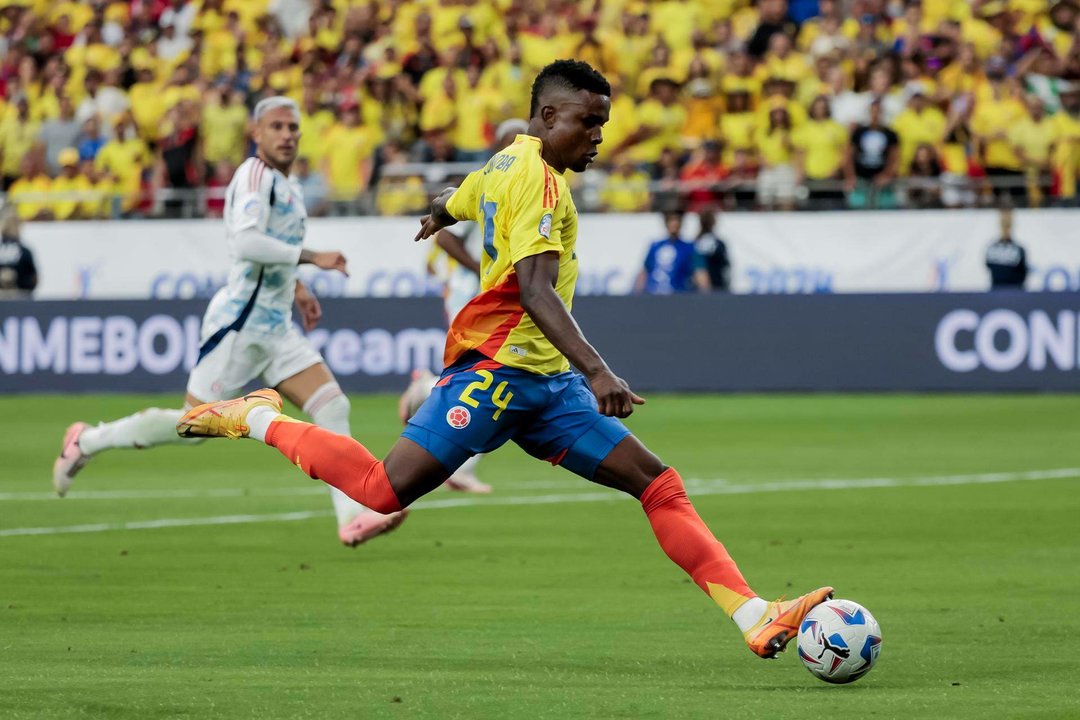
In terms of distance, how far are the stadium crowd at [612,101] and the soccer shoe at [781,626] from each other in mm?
16877

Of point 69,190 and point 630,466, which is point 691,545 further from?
point 69,190

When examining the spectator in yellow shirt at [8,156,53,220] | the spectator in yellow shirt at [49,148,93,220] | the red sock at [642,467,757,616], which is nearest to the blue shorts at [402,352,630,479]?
the red sock at [642,467,757,616]

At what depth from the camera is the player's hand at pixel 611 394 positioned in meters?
6.55

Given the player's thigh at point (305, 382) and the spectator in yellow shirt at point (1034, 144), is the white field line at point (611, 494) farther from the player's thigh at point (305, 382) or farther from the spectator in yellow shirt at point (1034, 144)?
the spectator in yellow shirt at point (1034, 144)

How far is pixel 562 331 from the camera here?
6.69m

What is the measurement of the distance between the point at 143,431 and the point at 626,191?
44.6 feet

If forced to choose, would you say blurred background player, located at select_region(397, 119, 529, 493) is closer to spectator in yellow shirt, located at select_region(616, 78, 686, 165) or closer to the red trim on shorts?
the red trim on shorts

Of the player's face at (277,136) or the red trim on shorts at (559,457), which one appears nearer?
the red trim on shorts at (559,457)

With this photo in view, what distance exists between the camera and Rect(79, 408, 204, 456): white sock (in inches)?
437

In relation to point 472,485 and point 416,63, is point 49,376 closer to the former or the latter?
point 416,63

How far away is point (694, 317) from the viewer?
74.9 feet

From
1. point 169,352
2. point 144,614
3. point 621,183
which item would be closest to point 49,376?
point 169,352

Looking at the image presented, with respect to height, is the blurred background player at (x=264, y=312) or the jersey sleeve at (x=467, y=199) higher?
the jersey sleeve at (x=467, y=199)

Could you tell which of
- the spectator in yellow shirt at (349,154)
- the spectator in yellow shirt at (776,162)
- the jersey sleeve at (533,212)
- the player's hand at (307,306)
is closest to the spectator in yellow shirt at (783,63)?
the spectator in yellow shirt at (776,162)
